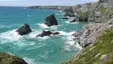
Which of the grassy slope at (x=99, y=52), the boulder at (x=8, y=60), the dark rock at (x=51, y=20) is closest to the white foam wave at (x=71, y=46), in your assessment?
the boulder at (x=8, y=60)

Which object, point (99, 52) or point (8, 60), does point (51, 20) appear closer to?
point (8, 60)

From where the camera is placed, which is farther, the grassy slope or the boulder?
the boulder

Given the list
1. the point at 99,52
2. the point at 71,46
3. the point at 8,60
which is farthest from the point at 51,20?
the point at 99,52

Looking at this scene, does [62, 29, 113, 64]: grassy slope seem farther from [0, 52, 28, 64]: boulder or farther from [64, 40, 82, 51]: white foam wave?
[64, 40, 82, 51]: white foam wave

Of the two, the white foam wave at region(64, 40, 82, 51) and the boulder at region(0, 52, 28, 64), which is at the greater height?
the boulder at region(0, 52, 28, 64)

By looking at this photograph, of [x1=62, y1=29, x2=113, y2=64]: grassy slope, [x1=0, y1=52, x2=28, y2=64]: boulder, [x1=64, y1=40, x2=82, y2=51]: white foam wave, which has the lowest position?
[x1=64, y1=40, x2=82, y2=51]: white foam wave

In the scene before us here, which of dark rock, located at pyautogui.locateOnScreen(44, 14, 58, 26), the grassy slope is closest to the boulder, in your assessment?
the grassy slope

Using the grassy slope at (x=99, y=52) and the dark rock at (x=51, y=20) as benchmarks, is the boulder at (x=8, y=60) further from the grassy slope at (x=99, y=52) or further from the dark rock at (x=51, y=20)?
the dark rock at (x=51, y=20)

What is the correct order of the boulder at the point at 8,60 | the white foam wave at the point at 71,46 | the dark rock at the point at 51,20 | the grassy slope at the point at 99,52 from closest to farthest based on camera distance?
the grassy slope at the point at 99,52 < the boulder at the point at 8,60 < the white foam wave at the point at 71,46 < the dark rock at the point at 51,20

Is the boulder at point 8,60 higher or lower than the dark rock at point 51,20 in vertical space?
higher

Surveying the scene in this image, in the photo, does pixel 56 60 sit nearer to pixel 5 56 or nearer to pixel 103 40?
pixel 5 56

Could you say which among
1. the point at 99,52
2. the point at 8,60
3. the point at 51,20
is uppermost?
the point at 99,52

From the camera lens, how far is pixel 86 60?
71.3 ft

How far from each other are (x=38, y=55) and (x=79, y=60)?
34311 millimetres
